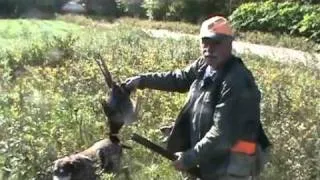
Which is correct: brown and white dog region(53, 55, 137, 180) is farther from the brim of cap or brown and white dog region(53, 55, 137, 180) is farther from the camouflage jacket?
the brim of cap

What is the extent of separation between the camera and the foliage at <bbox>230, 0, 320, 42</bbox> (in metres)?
22.8

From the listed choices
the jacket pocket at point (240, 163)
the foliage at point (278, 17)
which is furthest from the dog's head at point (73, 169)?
the foliage at point (278, 17)

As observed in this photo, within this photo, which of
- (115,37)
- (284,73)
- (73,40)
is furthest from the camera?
(115,37)

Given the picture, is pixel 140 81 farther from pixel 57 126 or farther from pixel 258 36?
pixel 258 36

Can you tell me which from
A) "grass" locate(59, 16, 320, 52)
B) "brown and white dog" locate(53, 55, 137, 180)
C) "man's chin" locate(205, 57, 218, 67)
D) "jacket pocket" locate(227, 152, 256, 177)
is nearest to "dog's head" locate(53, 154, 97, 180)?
"brown and white dog" locate(53, 55, 137, 180)

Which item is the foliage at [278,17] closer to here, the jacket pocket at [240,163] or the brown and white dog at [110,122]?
the brown and white dog at [110,122]

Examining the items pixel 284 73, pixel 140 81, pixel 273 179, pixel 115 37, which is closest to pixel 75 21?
pixel 115 37

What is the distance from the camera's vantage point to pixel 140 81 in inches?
210

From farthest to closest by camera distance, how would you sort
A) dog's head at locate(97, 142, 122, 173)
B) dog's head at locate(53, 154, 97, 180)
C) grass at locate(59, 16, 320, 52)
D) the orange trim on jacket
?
grass at locate(59, 16, 320, 52) → dog's head at locate(97, 142, 122, 173) → dog's head at locate(53, 154, 97, 180) → the orange trim on jacket

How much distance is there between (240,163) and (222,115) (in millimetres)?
369

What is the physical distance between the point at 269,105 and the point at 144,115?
1.29m

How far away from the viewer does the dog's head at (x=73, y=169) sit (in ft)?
17.3

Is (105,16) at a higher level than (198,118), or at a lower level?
lower


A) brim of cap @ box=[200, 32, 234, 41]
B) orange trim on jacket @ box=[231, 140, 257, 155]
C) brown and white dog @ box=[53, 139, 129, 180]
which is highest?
brim of cap @ box=[200, 32, 234, 41]
